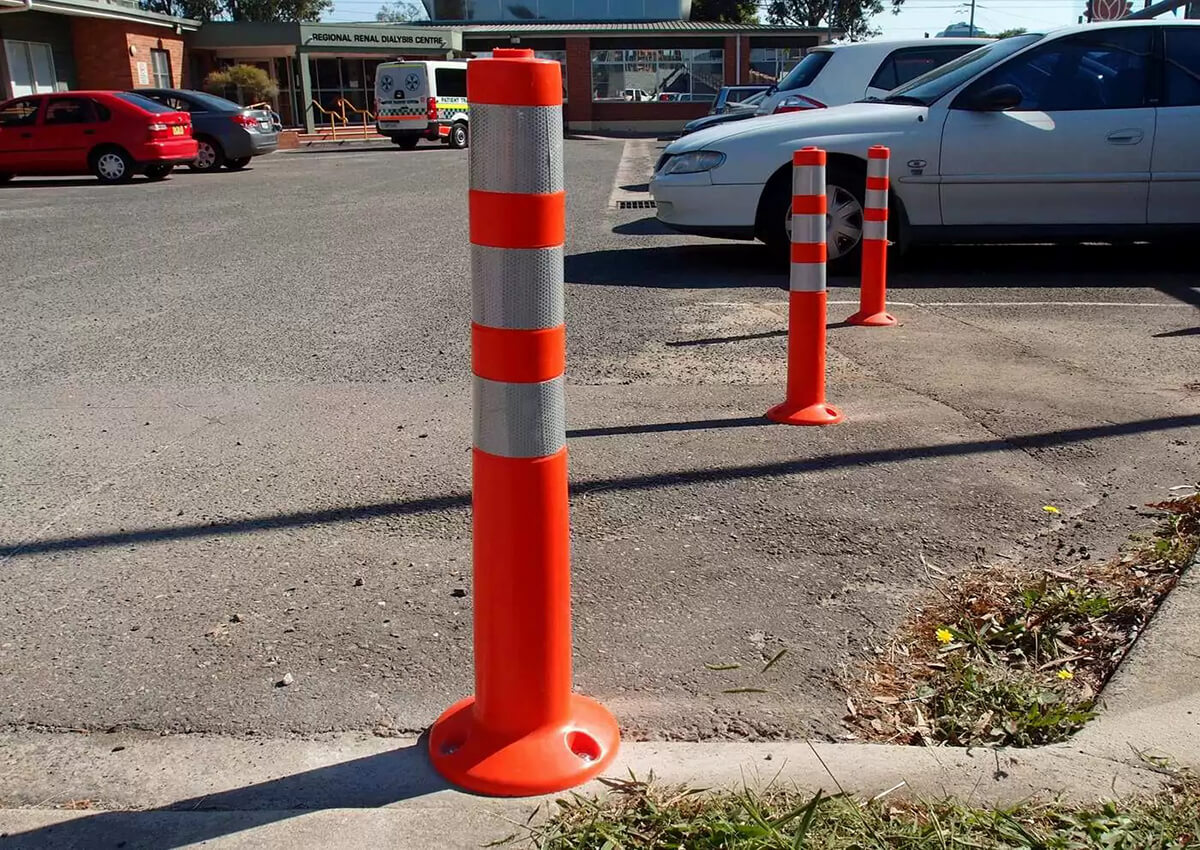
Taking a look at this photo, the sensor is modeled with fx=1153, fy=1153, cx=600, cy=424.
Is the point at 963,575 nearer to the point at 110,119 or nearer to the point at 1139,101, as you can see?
the point at 1139,101

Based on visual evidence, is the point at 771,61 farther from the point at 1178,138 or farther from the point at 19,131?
the point at 1178,138

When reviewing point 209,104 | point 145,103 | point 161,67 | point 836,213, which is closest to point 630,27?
point 161,67

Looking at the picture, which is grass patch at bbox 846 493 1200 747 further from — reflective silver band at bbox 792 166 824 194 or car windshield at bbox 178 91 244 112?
car windshield at bbox 178 91 244 112

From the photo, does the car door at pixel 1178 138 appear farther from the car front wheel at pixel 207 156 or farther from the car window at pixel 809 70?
the car front wheel at pixel 207 156

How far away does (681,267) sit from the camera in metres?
9.29

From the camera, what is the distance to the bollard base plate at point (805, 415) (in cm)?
498

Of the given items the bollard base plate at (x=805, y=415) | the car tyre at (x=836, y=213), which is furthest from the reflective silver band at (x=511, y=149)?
the car tyre at (x=836, y=213)

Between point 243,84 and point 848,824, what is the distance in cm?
3938

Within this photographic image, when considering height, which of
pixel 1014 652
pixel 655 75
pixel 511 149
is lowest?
pixel 1014 652

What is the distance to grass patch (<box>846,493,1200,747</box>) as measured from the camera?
105 inches

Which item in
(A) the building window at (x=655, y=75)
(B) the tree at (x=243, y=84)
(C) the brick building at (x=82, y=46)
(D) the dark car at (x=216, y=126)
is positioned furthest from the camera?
(A) the building window at (x=655, y=75)

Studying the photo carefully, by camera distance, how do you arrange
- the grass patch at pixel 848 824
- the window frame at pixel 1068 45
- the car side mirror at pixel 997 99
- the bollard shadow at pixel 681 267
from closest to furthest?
the grass patch at pixel 848 824 < the car side mirror at pixel 997 99 < the window frame at pixel 1068 45 < the bollard shadow at pixel 681 267

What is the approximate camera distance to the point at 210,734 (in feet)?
8.67

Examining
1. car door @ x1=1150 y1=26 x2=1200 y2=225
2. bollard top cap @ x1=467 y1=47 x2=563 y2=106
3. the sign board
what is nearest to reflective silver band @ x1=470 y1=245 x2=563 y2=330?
bollard top cap @ x1=467 y1=47 x2=563 y2=106
